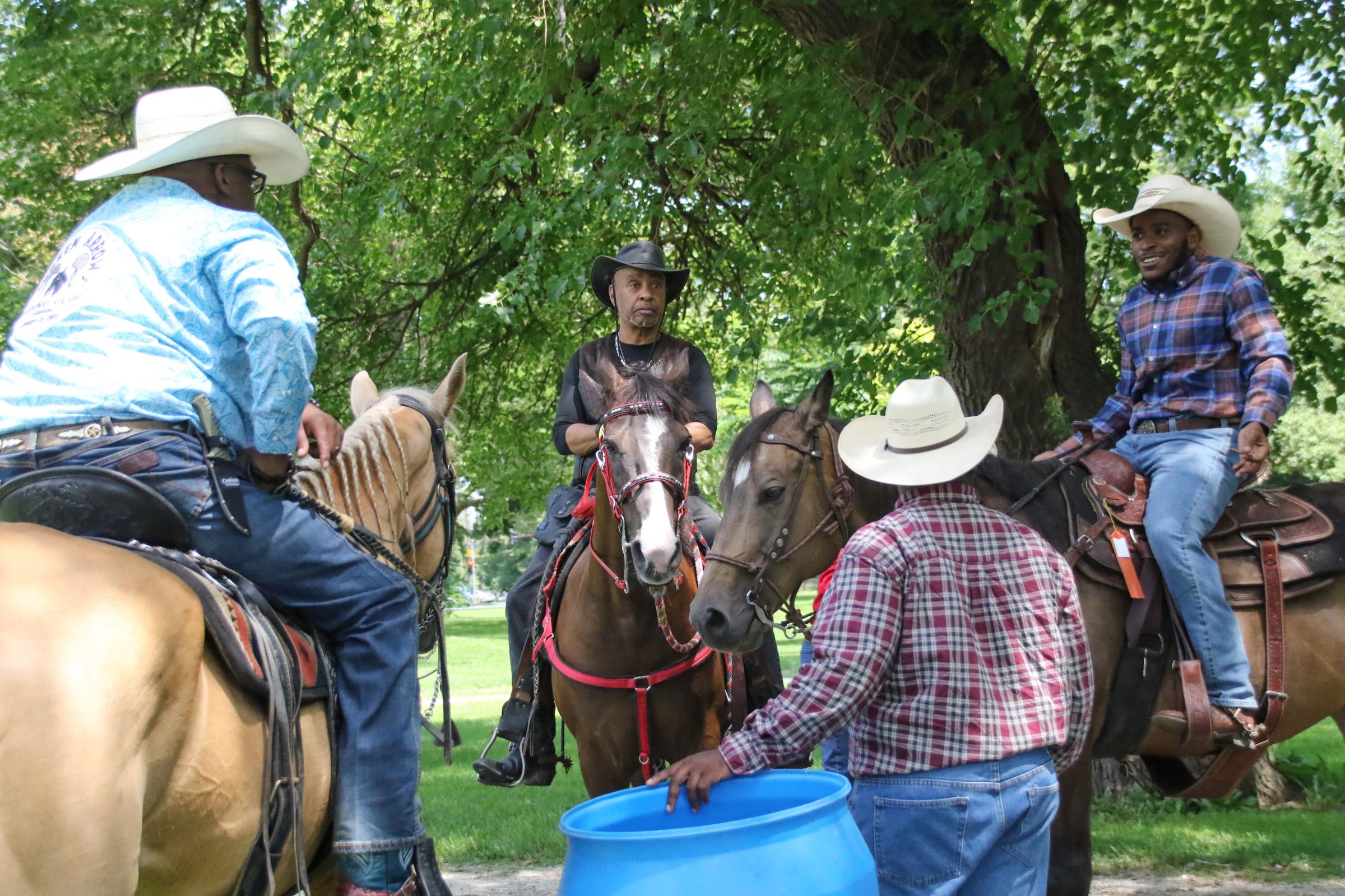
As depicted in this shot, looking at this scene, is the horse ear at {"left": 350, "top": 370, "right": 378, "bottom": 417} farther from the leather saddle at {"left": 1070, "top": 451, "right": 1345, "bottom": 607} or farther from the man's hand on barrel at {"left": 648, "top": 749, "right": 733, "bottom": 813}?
the leather saddle at {"left": 1070, "top": 451, "right": 1345, "bottom": 607}

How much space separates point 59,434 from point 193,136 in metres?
0.88

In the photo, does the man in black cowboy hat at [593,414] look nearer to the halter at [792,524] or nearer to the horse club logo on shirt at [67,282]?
the halter at [792,524]

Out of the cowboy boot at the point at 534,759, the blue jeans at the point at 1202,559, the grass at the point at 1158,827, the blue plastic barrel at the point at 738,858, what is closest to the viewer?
the blue plastic barrel at the point at 738,858

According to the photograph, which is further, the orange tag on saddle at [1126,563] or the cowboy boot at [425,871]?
the orange tag on saddle at [1126,563]

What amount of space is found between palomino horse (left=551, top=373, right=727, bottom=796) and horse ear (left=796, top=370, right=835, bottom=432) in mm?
537

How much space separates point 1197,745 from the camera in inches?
176

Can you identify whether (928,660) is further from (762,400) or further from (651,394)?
(762,400)

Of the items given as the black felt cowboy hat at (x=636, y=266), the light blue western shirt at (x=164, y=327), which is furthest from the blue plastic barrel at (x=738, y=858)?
the black felt cowboy hat at (x=636, y=266)

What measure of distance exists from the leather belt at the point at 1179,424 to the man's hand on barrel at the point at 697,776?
298 centimetres

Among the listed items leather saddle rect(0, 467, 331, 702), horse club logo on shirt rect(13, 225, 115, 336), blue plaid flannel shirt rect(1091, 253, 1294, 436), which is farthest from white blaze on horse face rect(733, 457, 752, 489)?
horse club logo on shirt rect(13, 225, 115, 336)

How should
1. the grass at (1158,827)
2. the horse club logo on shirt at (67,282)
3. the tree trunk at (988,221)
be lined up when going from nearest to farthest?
the horse club logo on shirt at (67,282) → the grass at (1158,827) → the tree trunk at (988,221)

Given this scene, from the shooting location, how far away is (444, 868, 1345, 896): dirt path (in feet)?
19.4

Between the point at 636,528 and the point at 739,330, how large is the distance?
627 centimetres

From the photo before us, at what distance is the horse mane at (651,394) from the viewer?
4.70 m
